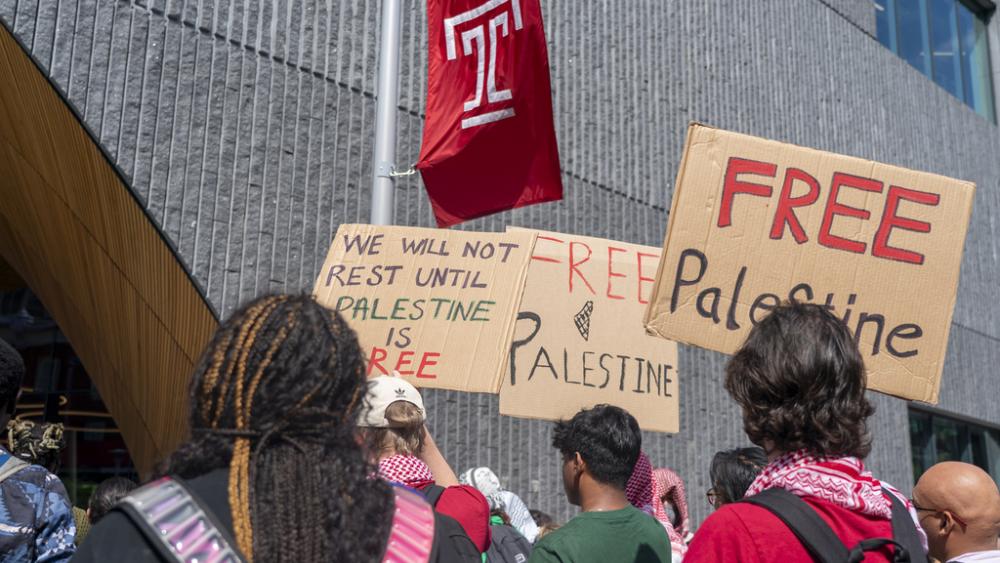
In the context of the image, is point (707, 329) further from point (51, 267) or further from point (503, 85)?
point (51, 267)

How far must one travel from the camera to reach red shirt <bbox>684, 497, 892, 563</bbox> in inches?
72.1

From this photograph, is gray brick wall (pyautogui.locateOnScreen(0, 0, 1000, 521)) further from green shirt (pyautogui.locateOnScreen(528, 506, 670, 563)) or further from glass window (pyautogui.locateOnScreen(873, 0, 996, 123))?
green shirt (pyautogui.locateOnScreen(528, 506, 670, 563))

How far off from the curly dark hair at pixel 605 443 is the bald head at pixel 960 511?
87cm

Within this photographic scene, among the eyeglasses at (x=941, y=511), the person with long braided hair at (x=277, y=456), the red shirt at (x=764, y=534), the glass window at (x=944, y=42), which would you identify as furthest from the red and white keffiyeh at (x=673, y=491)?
the glass window at (x=944, y=42)

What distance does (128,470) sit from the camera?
869cm

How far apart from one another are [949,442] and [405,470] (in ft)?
44.1

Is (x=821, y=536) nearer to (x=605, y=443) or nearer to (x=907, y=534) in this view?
(x=907, y=534)

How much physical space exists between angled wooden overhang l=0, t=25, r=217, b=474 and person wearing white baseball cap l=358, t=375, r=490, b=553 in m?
3.45

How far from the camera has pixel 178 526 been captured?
4.62ft

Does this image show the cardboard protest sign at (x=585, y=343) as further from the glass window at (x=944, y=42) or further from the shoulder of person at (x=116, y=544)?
the glass window at (x=944, y=42)

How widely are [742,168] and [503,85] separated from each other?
1.60 metres

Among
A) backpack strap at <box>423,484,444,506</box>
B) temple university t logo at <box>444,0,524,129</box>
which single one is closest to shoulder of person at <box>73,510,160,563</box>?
backpack strap at <box>423,484,444,506</box>

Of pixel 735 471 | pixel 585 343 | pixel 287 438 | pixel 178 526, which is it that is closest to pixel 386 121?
pixel 585 343

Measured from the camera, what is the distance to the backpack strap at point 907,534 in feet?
6.41
